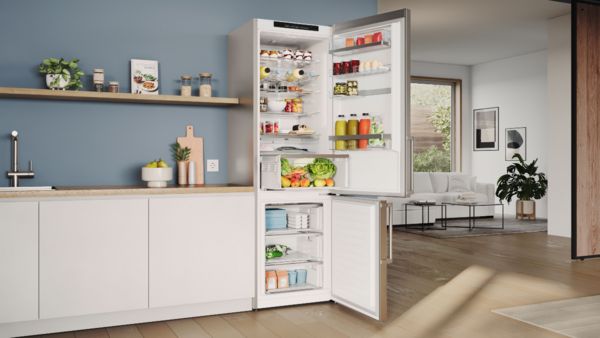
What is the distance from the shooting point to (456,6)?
7230 mm

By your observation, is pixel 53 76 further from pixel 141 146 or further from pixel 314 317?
pixel 314 317

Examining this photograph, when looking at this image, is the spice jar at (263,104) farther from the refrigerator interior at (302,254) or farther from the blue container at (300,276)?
the blue container at (300,276)

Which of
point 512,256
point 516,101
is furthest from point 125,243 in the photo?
point 516,101

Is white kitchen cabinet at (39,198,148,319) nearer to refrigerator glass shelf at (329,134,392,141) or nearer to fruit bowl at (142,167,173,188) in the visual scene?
fruit bowl at (142,167,173,188)

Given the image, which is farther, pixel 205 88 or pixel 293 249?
pixel 293 249

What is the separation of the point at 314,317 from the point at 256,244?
2.00ft

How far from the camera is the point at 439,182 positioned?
33.2 ft

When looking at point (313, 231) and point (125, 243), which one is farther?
point (313, 231)

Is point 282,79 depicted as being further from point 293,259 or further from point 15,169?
point 15,169

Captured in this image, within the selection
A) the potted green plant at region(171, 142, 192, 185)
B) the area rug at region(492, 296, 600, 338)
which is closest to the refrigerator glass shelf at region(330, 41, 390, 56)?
the potted green plant at region(171, 142, 192, 185)

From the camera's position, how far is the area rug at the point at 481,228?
26.7 ft

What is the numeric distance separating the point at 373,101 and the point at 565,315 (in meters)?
1.85

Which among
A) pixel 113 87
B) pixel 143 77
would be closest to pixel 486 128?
pixel 143 77

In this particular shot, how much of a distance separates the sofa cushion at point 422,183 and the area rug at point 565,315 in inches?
217
